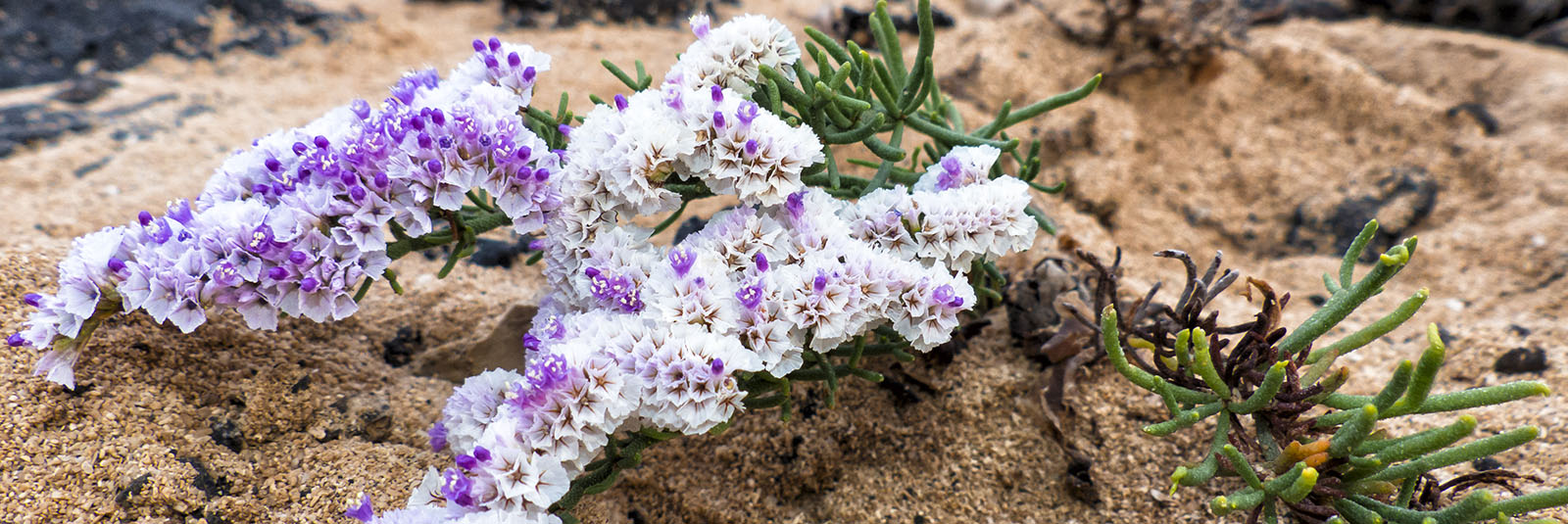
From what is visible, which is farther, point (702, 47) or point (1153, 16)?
point (1153, 16)

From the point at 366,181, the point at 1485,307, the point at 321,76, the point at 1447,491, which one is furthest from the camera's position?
the point at 321,76

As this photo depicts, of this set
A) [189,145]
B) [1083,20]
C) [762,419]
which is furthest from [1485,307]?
[189,145]

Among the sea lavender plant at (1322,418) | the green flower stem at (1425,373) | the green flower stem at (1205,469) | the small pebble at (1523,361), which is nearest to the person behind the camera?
the green flower stem at (1425,373)

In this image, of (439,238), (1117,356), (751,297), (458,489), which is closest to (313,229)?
(439,238)

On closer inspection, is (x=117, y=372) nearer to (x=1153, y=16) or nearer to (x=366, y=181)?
(x=366, y=181)

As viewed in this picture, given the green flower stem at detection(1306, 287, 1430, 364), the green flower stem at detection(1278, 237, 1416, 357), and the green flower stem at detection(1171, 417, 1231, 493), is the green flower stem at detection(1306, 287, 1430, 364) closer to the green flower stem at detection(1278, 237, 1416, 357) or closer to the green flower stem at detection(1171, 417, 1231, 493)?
the green flower stem at detection(1278, 237, 1416, 357)

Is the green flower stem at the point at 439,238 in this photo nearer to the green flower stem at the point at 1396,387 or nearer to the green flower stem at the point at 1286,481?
the green flower stem at the point at 1286,481

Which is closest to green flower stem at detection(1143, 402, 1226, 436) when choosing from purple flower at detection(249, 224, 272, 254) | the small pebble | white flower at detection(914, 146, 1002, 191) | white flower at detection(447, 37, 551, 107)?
white flower at detection(914, 146, 1002, 191)

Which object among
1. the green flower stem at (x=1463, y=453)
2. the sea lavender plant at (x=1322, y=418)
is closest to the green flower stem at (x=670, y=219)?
the sea lavender plant at (x=1322, y=418)
